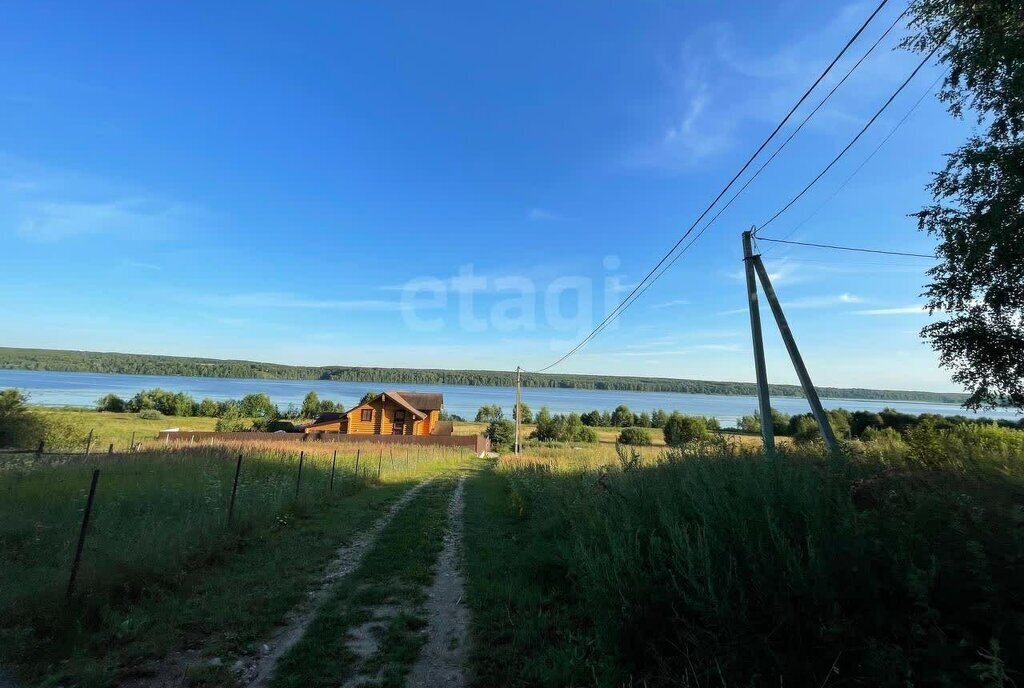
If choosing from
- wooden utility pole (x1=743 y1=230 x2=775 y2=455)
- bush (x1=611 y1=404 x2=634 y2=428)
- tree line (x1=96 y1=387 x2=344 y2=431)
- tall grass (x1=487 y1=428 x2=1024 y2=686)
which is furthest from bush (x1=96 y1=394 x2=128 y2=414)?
tall grass (x1=487 y1=428 x2=1024 y2=686)

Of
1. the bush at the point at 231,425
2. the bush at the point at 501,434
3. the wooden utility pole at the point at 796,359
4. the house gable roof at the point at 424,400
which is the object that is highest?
the wooden utility pole at the point at 796,359

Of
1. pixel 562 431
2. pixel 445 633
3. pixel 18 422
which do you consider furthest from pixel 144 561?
pixel 562 431

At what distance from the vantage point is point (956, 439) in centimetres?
902

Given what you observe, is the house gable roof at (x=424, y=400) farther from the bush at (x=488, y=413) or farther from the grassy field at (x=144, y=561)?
the grassy field at (x=144, y=561)

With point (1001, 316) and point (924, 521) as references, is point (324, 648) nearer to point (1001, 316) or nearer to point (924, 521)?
point (924, 521)

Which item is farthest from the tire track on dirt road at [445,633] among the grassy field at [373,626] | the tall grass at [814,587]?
the tall grass at [814,587]

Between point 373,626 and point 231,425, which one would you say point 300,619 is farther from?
point 231,425

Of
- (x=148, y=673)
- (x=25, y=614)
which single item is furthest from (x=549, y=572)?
(x=25, y=614)

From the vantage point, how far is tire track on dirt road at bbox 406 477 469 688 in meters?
3.58

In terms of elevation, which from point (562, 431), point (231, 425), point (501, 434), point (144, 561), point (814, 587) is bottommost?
point (231, 425)

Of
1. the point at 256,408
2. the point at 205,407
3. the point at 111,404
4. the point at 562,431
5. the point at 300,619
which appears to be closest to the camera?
the point at 300,619

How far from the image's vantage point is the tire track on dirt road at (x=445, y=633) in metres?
3.58

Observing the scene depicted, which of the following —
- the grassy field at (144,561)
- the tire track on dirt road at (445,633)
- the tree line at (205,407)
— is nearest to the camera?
the tire track on dirt road at (445,633)

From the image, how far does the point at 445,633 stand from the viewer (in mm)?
4441
